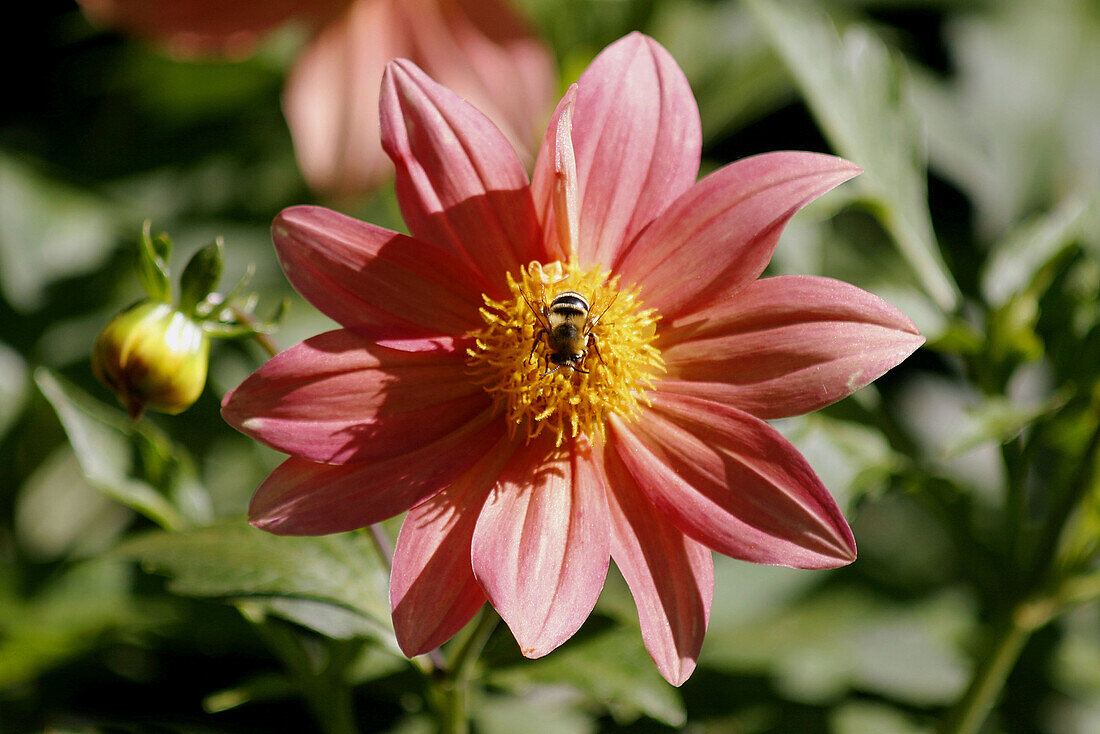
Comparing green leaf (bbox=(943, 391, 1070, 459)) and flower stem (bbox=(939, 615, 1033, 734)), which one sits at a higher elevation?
green leaf (bbox=(943, 391, 1070, 459))

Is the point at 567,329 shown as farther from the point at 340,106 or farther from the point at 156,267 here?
the point at 340,106

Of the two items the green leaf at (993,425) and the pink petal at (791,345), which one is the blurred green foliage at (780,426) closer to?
the green leaf at (993,425)

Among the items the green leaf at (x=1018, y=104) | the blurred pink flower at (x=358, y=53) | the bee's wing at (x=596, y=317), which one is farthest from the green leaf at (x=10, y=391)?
the green leaf at (x=1018, y=104)

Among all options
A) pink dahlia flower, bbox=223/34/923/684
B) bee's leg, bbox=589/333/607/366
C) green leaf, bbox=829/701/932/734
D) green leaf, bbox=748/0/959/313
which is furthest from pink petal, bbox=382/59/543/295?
green leaf, bbox=829/701/932/734

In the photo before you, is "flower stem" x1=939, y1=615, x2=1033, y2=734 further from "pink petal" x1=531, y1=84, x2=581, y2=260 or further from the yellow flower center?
"pink petal" x1=531, y1=84, x2=581, y2=260

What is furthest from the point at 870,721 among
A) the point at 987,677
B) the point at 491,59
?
the point at 491,59
